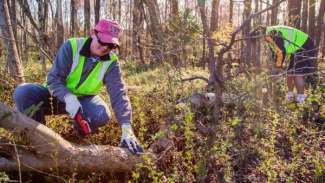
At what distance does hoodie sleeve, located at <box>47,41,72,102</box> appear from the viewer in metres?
3.07

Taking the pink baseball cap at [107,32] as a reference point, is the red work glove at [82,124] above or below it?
below

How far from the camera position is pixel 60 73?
3.13m

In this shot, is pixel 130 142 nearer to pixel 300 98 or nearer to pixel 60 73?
pixel 60 73

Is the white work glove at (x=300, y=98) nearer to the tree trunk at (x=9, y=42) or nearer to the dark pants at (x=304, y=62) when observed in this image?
the dark pants at (x=304, y=62)

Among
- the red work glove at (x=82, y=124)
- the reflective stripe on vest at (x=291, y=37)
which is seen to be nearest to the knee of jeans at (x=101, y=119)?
the red work glove at (x=82, y=124)

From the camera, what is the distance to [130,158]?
2.74 m

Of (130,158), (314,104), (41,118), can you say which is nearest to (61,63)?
(41,118)

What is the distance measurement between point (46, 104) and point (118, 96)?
2.15 feet

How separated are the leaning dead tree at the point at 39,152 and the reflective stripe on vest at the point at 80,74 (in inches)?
27.4

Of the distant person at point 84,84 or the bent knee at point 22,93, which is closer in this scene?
the distant person at point 84,84

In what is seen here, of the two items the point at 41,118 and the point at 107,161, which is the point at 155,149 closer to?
the point at 107,161

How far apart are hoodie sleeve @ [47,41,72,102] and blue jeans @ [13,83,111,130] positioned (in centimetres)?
12

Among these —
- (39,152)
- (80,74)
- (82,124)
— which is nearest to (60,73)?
(80,74)

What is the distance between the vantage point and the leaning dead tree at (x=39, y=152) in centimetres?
254
